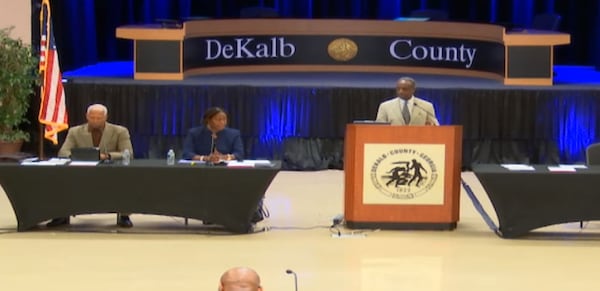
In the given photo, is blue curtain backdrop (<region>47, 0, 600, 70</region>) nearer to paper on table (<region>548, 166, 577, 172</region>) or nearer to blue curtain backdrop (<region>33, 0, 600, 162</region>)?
blue curtain backdrop (<region>33, 0, 600, 162</region>)

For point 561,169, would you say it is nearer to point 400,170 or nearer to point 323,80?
point 400,170

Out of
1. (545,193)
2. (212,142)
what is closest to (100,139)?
(212,142)

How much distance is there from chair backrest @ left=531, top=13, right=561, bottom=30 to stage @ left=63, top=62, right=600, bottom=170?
2.63 meters

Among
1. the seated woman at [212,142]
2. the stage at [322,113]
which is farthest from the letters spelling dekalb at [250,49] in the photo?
the seated woman at [212,142]

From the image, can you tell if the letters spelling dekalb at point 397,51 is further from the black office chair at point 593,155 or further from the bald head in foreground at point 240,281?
the bald head in foreground at point 240,281

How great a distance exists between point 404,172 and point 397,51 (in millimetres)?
5941

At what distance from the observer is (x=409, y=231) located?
8867mm

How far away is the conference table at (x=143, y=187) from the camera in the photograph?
8422 millimetres

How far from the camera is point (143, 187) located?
27.7 feet

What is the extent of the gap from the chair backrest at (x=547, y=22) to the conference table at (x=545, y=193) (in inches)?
294

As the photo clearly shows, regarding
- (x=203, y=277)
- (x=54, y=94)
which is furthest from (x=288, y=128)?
(x=203, y=277)

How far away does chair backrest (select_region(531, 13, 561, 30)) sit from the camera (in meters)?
15.5

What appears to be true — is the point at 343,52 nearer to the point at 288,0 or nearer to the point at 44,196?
the point at 288,0

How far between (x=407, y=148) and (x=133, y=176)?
230 centimetres
